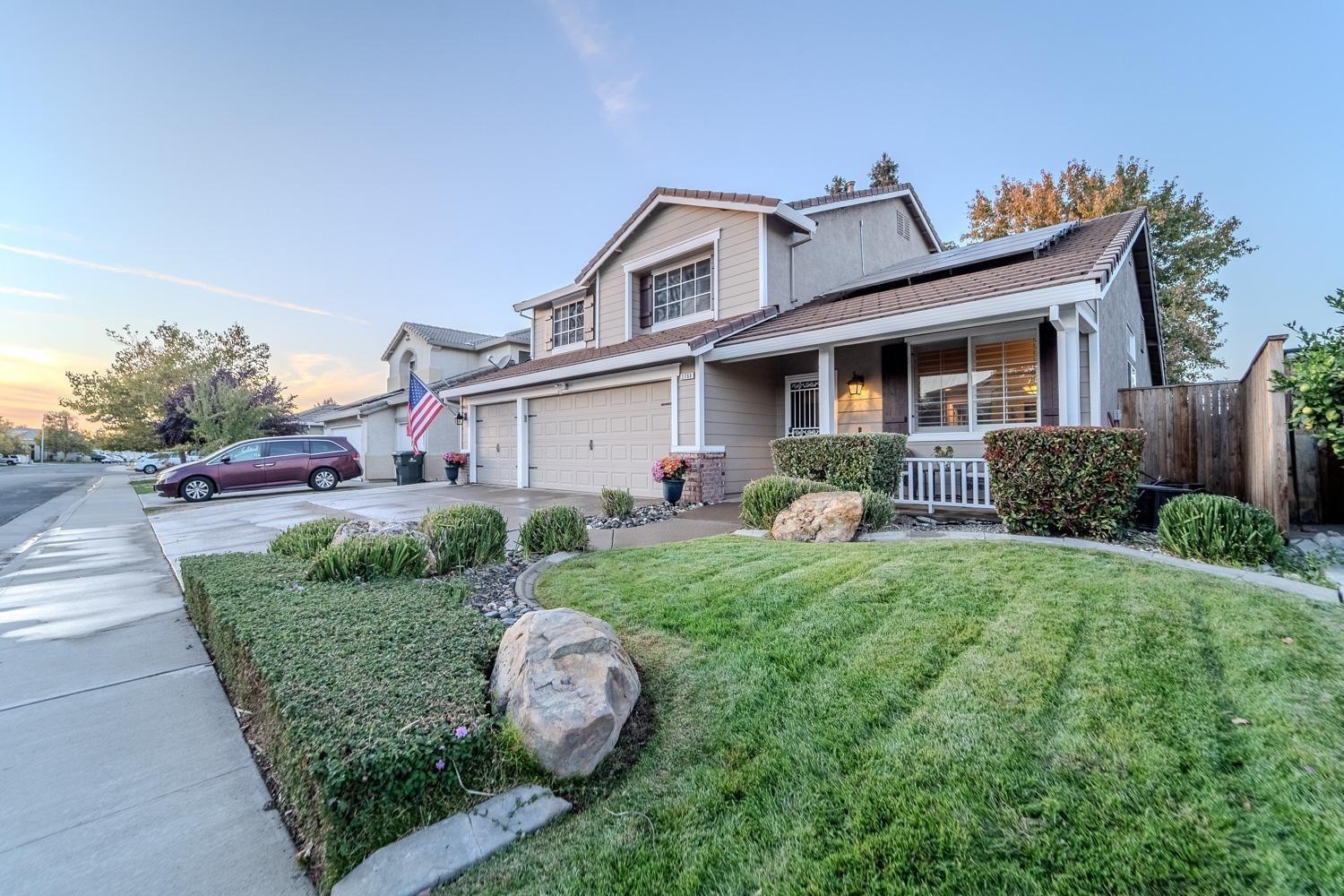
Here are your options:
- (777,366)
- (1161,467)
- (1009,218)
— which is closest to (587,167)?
(777,366)

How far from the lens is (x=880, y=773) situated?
183cm

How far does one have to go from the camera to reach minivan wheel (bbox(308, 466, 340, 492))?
48.6 feet

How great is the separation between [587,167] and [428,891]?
42.9 feet

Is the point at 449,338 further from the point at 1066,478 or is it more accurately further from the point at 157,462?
the point at 157,462

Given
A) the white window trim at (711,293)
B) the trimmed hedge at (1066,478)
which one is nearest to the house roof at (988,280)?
the white window trim at (711,293)

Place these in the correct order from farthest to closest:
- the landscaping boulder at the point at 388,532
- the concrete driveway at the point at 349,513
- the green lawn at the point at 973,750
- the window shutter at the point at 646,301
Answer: the window shutter at the point at 646,301, the concrete driveway at the point at 349,513, the landscaping boulder at the point at 388,532, the green lawn at the point at 973,750

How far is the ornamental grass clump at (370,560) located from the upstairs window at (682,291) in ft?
27.5

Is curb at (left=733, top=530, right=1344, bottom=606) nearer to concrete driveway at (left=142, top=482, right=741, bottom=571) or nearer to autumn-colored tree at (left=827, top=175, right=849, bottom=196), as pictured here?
concrete driveway at (left=142, top=482, right=741, bottom=571)

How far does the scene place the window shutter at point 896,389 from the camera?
9.08 meters

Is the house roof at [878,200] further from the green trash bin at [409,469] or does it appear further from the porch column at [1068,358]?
the green trash bin at [409,469]

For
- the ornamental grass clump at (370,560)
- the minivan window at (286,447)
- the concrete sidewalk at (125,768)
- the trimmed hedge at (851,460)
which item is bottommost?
the concrete sidewalk at (125,768)

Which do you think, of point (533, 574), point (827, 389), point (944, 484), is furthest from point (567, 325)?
point (533, 574)

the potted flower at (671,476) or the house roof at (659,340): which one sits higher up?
the house roof at (659,340)

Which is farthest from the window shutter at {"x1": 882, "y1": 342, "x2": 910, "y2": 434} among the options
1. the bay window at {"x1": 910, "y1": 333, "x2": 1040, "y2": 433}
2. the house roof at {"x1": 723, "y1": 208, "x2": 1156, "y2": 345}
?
the house roof at {"x1": 723, "y1": 208, "x2": 1156, "y2": 345}
